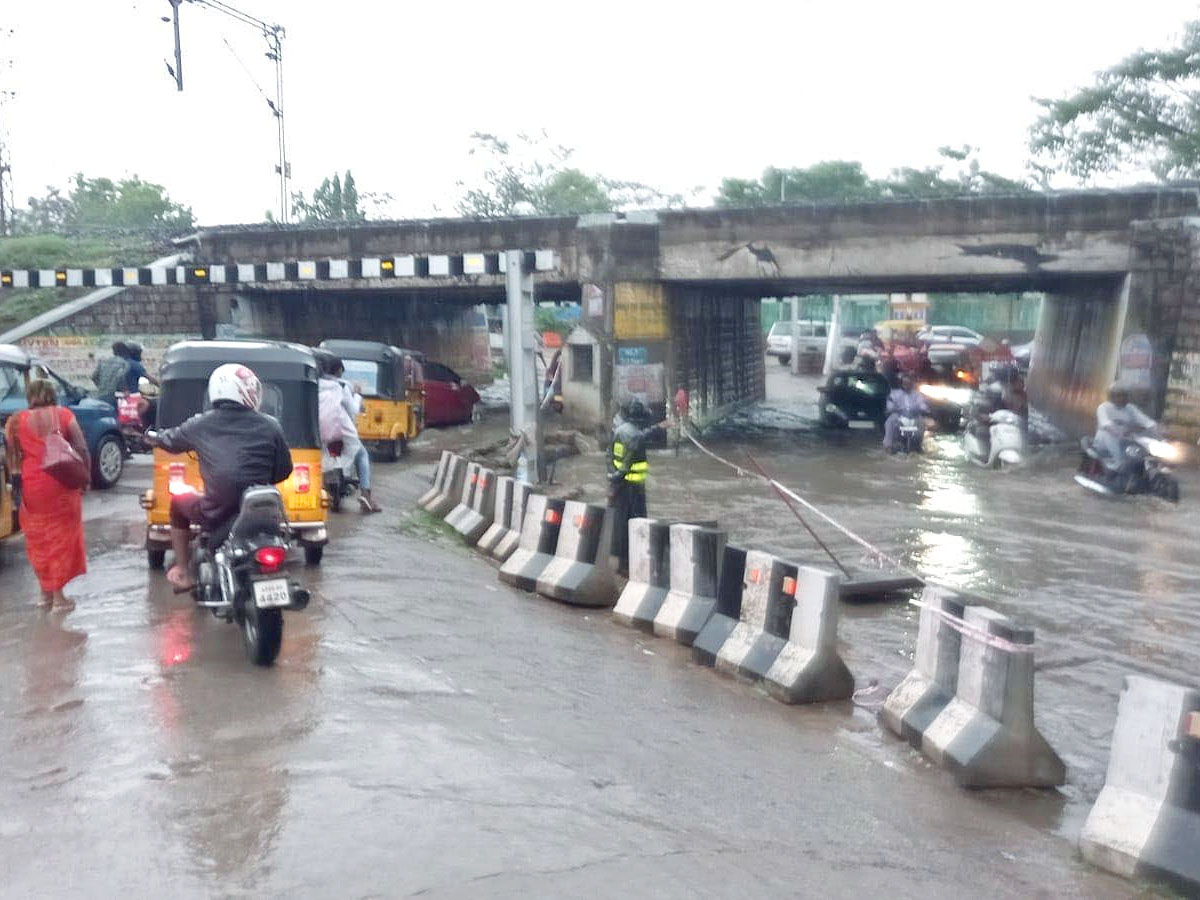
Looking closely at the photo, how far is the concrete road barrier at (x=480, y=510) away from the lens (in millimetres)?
14172

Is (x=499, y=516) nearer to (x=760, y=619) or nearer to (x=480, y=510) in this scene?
(x=480, y=510)

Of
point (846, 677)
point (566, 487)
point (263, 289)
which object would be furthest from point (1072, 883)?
point (263, 289)

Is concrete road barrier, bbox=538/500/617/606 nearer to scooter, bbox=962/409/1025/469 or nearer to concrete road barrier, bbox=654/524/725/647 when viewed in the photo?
Result: concrete road barrier, bbox=654/524/725/647

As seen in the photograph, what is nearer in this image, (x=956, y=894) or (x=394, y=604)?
(x=956, y=894)

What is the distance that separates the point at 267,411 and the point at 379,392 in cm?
1009

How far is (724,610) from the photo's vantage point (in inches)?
355

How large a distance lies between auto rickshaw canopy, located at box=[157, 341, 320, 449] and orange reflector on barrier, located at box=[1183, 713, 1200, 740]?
814 cm

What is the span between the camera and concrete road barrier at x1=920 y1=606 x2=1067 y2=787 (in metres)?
6.39

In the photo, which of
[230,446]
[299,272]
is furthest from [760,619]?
[299,272]

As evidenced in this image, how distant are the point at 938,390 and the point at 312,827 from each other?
91.3ft

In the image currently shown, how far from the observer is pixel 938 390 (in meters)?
31.3

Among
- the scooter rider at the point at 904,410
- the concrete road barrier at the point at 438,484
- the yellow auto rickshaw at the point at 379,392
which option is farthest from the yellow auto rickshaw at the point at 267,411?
the scooter rider at the point at 904,410

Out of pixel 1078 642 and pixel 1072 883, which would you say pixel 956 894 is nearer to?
pixel 1072 883

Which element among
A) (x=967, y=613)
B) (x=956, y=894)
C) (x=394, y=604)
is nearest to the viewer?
(x=956, y=894)
